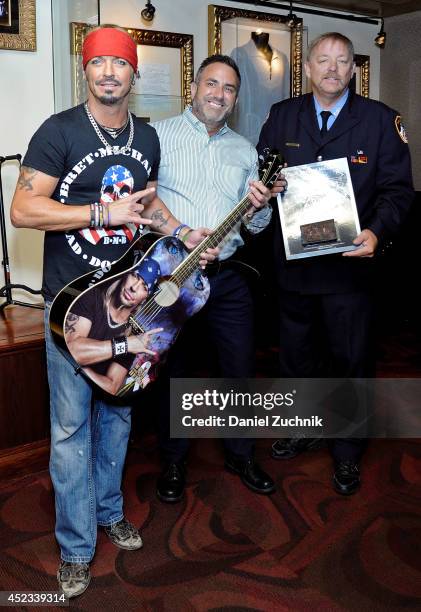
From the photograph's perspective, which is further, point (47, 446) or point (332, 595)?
point (47, 446)

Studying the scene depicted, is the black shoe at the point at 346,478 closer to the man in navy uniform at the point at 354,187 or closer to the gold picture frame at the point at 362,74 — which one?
the man in navy uniform at the point at 354,187

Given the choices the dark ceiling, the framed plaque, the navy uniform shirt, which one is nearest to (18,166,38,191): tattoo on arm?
the framed plaque

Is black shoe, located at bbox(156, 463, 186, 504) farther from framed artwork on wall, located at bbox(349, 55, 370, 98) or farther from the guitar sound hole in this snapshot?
framed artwork on wall, located at bbox(349, 55, 370, 98)

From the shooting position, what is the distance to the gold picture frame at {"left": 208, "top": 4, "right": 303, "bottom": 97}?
3973 mm

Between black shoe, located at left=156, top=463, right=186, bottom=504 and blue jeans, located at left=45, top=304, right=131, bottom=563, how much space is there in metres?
0.37

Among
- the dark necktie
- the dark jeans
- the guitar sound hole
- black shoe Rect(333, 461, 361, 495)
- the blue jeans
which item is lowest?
black shoe Rect(333, 461, 361, 495)

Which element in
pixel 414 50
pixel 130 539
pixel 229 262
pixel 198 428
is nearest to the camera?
pixel 130 539

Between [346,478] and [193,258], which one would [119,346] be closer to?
[193,258]

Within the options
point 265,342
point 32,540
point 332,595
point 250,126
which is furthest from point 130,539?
point 250,126

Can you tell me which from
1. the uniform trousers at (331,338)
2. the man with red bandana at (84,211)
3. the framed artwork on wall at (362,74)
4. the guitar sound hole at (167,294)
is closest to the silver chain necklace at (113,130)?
the man with red bandana at (84,211)

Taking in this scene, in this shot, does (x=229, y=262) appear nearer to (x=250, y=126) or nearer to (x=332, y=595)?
(x=332, y=595)

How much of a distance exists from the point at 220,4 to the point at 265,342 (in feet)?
7.09

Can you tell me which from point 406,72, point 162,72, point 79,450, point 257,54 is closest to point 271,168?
point 79,450

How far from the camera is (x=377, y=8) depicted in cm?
462
